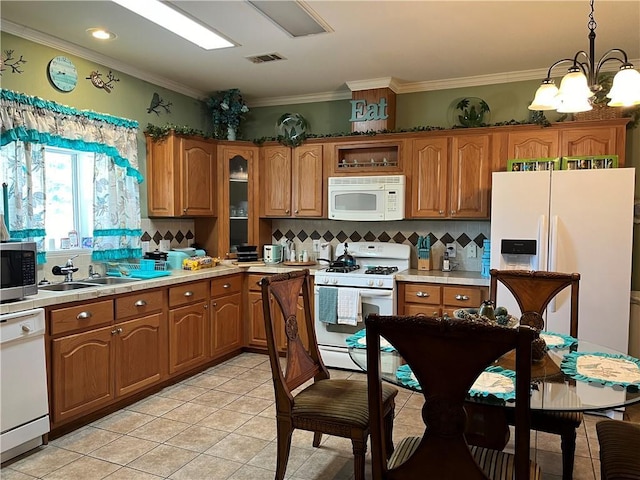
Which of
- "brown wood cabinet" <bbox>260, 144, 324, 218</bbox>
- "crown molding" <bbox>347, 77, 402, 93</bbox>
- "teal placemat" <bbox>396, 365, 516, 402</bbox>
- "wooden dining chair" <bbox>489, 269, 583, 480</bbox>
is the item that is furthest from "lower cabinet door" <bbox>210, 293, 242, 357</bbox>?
"teal placemat" <bbox>396, 365, 516, 402</bbox>

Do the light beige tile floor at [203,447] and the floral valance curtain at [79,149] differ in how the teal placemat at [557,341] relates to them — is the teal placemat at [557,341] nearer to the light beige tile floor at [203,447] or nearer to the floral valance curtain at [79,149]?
the light beige tile floor at [203,447]

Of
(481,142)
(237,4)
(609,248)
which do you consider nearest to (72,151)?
(237,4)

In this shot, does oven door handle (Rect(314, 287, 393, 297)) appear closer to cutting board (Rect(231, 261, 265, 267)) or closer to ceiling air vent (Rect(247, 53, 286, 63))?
cutting board (Rect(231, 261, 265, 267))

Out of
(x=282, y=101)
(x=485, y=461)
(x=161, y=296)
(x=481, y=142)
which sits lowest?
(x=485, y=461)

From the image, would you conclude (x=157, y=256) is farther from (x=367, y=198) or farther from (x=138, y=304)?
(x=367, y=198)

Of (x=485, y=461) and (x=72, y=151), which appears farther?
(x=72, y=151)

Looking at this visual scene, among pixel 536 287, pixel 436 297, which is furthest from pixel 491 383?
pixel 436 297

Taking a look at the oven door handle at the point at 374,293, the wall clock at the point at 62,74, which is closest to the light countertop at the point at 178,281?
the oven door handle at the point at 374,293

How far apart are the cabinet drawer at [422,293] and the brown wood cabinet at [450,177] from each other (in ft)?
2.20

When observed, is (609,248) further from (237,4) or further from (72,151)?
(72,151)

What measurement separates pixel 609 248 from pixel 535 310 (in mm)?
1077

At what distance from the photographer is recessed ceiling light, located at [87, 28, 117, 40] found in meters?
3.28

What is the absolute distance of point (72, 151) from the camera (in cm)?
371

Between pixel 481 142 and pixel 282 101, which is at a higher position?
pixel 282 101
